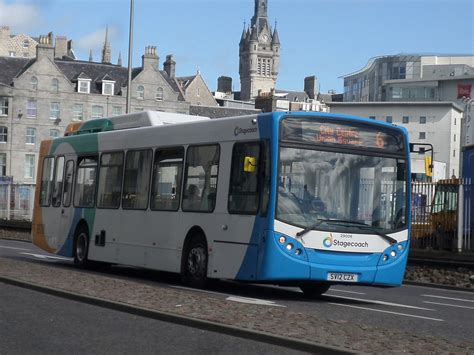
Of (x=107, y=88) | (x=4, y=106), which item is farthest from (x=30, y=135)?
(x=107, y=88)

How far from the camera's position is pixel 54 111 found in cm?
10419

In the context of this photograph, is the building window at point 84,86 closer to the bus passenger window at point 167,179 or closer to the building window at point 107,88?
the building window at point 107,88

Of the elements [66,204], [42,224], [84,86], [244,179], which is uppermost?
[84,86]

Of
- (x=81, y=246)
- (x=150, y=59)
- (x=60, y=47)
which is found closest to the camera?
(x=81, y=246)

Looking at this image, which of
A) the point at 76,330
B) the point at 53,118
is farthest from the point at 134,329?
the point at 53,118

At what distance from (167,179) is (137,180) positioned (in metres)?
1.42

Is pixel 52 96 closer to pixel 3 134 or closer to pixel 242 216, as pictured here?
pixel 3 134

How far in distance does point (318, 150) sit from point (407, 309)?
290 centimetres

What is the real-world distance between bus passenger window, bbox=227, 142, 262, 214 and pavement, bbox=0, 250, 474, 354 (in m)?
1.96

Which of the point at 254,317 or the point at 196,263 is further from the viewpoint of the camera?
the point at 196,263

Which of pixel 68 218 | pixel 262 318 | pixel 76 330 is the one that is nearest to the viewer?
pixel 76 330

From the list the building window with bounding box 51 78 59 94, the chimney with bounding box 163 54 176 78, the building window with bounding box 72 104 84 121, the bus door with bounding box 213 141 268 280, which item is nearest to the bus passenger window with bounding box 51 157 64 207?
the bus door with bounding box 213 141 268 280

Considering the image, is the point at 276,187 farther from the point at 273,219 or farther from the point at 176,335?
the point at 176,335

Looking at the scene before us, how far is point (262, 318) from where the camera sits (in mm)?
12367
